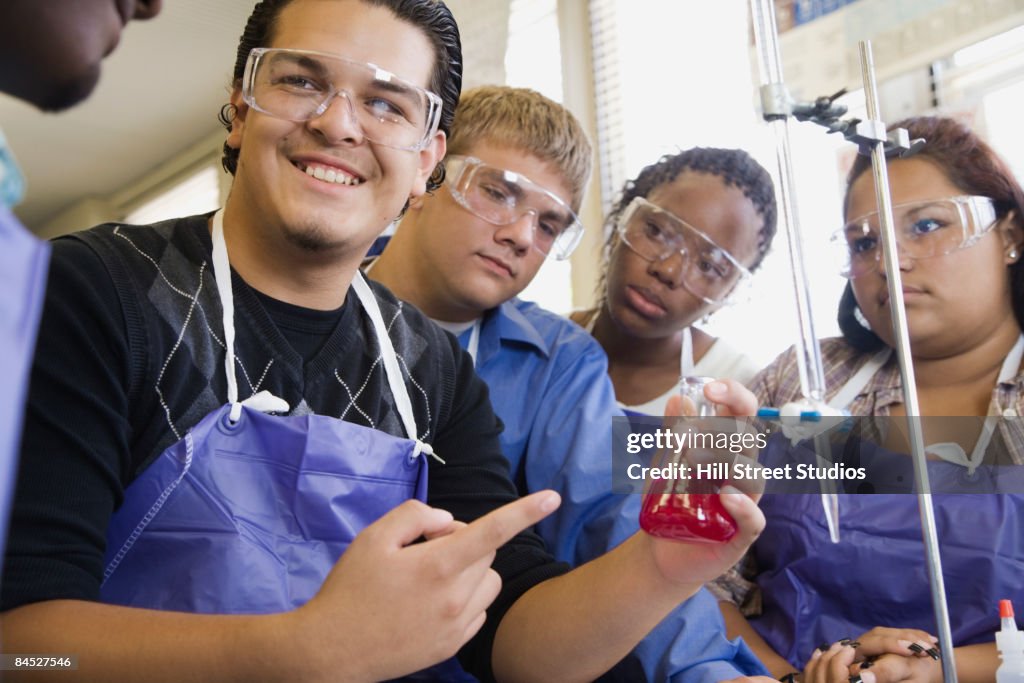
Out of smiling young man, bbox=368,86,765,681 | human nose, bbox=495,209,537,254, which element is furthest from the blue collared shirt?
human nose, bbox=495,209,537,254

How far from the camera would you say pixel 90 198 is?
5.03 m

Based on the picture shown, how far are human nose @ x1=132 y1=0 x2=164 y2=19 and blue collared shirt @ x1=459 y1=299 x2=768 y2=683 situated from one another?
104cm

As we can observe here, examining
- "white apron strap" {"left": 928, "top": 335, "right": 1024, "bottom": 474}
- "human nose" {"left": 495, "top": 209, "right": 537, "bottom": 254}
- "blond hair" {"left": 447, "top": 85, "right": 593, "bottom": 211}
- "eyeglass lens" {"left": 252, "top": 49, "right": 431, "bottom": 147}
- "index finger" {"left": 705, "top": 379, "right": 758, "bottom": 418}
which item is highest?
"blond hair" {"left": 447, "top": 85, "right": 593, "bottom": 211}

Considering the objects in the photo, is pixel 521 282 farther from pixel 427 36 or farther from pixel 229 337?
pixel 229 337

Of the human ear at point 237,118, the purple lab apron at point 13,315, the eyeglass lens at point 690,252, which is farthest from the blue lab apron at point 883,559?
the purple lab apron at point 13,315

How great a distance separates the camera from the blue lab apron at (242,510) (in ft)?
3.42

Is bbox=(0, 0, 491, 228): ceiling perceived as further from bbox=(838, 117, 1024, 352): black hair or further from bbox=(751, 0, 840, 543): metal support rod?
bbox=(751, 0, 840, 543): metal support rod

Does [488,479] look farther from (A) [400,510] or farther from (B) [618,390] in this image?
(B) [618,390]

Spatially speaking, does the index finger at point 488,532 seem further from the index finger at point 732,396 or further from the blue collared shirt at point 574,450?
the blue collared shirt at point 574,450

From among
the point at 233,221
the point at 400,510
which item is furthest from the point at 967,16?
the point at 400,510

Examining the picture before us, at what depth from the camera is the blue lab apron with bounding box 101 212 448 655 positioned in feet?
3.42

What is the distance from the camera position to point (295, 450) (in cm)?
113

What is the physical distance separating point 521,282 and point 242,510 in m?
0.99

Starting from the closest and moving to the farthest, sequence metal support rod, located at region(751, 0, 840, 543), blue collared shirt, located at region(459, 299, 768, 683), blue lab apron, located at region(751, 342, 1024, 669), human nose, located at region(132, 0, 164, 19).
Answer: human nose, located at region(132, 0, 164, 19) → metal support rod, located at region(751, 0, 840, 543) → blue collared shirt, located at region(459, 299, 768, 683) → blue lab apron, located at region(751, 342, 1024, 669)
